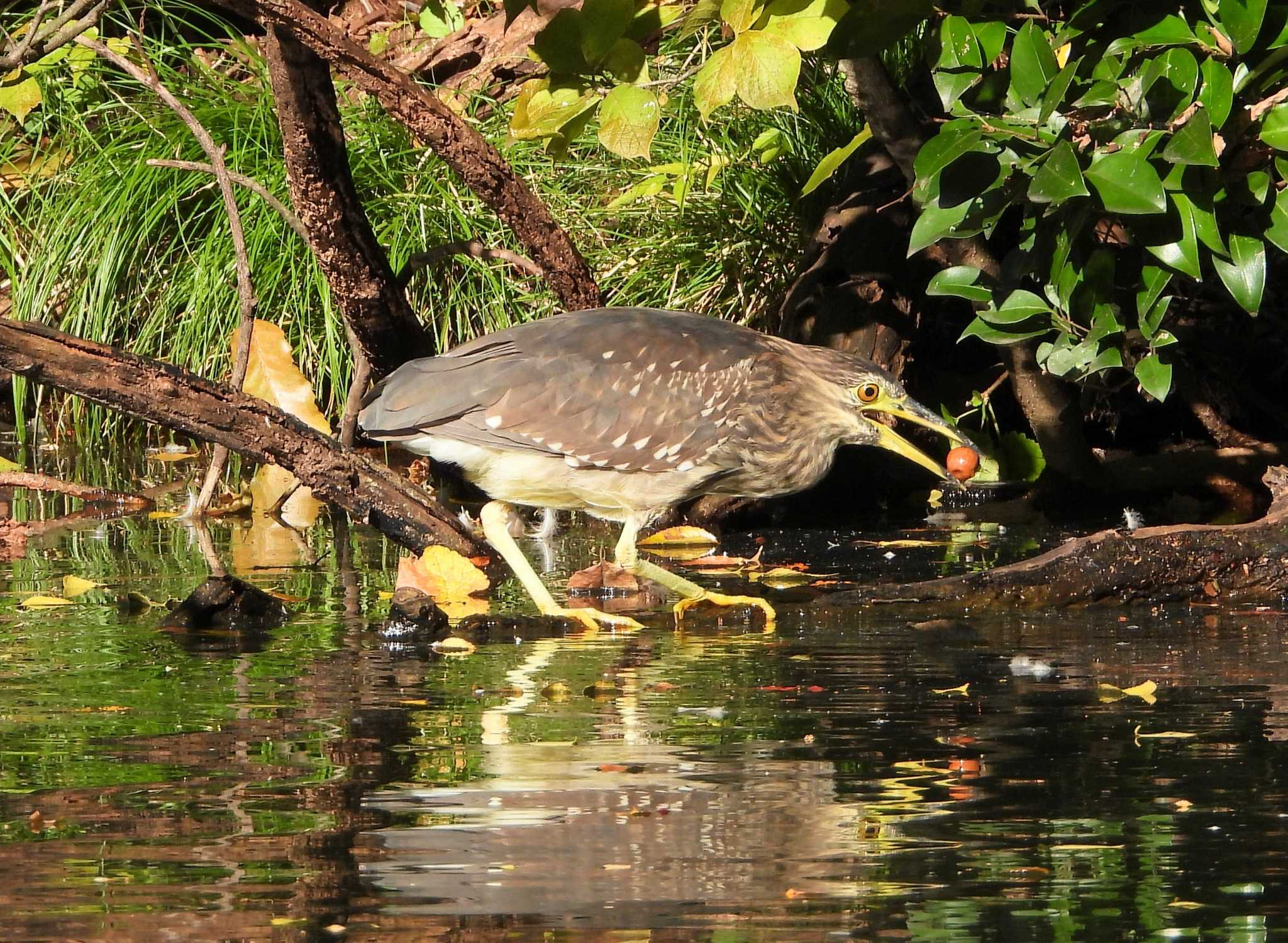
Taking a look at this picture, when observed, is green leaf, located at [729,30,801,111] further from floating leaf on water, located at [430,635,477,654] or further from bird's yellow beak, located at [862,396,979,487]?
bird's yellow beak, located at [862,396,979,487]

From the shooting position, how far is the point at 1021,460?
8.65 meters

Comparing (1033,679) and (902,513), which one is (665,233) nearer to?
(902,513)

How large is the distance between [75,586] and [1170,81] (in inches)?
161

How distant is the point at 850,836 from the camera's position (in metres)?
3.34

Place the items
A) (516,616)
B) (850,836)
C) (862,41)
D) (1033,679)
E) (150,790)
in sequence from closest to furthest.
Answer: (850,836) → (150,790) → (1033,679) → (862,41) → (516,616)

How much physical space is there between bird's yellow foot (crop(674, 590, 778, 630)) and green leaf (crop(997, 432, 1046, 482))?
3.13 m

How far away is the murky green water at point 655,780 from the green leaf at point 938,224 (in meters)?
1.17

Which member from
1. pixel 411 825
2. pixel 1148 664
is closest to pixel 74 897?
pixel 411 825

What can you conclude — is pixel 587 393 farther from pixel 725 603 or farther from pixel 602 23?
pixel 602 23

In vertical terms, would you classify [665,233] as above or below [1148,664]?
above

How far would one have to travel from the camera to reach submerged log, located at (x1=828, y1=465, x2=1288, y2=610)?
5.54 meters

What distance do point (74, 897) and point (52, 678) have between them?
6.38 ft

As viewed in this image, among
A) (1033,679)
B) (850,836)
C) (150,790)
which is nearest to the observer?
(850,836)

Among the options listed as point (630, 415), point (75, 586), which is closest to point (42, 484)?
point (75, 586)
